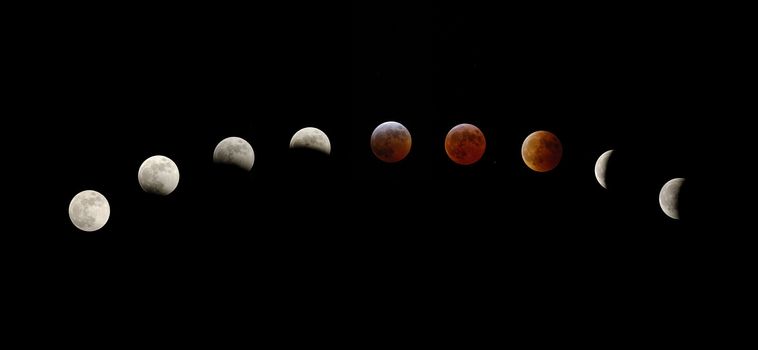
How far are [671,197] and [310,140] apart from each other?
3957mm

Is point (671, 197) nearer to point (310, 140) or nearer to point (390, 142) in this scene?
point (390, 142)

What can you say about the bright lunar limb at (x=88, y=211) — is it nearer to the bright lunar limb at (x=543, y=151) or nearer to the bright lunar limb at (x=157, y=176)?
the bright lunar limb at (x=157, y=176)

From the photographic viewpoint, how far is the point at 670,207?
16.6ft

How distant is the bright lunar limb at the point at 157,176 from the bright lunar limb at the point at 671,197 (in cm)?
528

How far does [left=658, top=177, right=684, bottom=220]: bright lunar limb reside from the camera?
5.01 metres

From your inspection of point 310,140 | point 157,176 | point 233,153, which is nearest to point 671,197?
point 310,140

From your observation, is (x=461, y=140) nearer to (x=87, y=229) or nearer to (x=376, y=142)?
(x=376, y=142)

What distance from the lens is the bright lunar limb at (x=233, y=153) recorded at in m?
6.23

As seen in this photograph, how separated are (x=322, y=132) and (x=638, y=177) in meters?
3.66

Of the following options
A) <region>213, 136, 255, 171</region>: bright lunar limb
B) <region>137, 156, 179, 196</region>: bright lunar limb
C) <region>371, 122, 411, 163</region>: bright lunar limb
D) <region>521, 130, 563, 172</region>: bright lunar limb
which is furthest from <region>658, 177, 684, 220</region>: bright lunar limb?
<region>137, 156, 179, 196</region>: bright lunar limb

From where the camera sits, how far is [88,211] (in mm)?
5781

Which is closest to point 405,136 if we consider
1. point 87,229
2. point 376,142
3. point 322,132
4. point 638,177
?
point 376,142

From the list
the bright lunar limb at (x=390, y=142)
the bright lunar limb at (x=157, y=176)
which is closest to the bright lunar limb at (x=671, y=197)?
the bright lunar limb at (x=390, y=142)

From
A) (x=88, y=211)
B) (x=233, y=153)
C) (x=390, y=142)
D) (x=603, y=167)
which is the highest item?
(x=390, y=142)
